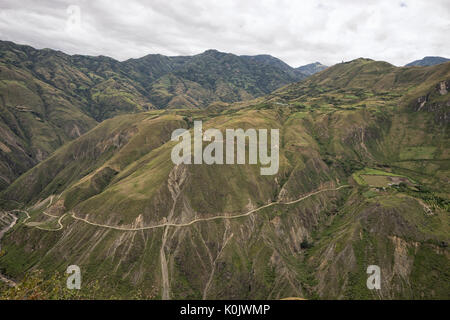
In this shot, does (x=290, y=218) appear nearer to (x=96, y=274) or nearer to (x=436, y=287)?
(x=436, y=287)

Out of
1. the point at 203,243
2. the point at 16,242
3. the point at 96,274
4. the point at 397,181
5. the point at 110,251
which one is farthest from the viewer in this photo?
the point at 397,181

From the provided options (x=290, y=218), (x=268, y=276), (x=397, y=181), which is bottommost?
(x=268, y=276)

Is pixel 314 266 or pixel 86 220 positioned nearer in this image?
pixel 314 266

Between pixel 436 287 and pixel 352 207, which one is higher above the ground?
pixel 352 207

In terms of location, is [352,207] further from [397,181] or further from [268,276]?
[268,276]

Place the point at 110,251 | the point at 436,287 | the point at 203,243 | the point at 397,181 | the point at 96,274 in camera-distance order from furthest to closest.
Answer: the point at 397,181 < the point at 203,243 < the point at 110,251 < the point at 96,274 < the point at 436,287

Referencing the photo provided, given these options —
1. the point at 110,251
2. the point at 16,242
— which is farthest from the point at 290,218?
the point at 16,242

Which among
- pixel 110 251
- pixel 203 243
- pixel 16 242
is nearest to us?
pixel 110 251
